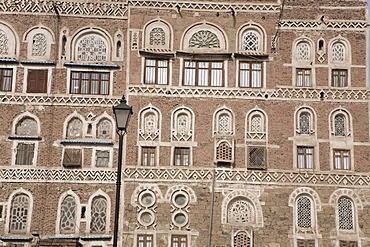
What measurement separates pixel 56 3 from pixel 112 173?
8.46m

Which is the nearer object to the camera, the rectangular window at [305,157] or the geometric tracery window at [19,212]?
the geometric tracery window at [19,212]

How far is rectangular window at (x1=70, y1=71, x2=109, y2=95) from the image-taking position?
93.5ft

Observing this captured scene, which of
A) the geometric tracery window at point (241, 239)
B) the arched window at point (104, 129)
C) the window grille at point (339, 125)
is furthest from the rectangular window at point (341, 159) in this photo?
the arched window at point (104, 129)

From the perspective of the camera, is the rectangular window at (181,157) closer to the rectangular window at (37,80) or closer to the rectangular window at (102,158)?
the rectangular window at (102,158)

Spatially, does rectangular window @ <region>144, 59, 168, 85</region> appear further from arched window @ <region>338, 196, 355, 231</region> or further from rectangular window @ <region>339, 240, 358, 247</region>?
rectangular window @ <region>339, 240, 358, 247</region>

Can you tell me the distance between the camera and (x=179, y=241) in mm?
26641

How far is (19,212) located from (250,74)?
467 inches

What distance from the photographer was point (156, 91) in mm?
28297

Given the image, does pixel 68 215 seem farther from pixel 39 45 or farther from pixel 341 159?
pixel 341 159

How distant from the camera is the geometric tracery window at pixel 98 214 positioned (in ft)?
88.4

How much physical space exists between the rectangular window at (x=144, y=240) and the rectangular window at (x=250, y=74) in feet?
26.0

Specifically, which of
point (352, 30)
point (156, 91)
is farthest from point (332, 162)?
point (156, 91)

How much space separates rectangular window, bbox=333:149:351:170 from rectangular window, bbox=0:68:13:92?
14.8 metres

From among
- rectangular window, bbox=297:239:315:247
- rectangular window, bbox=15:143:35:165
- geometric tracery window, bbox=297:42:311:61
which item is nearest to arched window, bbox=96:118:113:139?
rectangular window, bbox=15:143:35:165
